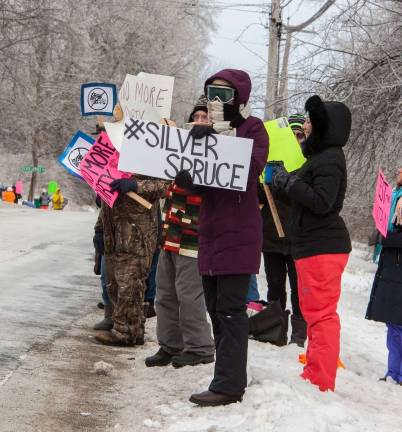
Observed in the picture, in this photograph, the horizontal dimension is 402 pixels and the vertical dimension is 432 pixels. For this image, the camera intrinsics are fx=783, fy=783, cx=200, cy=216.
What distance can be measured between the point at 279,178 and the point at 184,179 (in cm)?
61

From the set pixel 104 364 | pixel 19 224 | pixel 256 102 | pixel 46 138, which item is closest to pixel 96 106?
pixel 104 364

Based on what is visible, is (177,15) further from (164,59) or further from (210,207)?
(210,207)

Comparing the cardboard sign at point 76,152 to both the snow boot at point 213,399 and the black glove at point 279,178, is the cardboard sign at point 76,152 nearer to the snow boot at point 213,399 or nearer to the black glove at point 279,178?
the black glove at point 279,178

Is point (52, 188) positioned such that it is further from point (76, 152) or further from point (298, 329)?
point (298, 329)

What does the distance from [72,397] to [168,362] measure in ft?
3.35

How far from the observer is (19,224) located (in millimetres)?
19250

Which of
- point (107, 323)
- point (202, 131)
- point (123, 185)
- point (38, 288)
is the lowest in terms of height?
point (38, 288)

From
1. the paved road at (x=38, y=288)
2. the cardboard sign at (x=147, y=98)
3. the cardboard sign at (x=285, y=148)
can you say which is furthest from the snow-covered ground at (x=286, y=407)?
the cardboard sign at (x=147, y=98)

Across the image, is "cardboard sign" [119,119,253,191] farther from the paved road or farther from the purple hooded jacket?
the paved road

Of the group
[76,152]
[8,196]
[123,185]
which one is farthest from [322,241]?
[8,196]

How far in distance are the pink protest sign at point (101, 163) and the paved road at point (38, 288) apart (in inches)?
51.8

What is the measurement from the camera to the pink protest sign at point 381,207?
6250 millimetres

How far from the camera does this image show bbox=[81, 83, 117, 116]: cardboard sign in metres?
6.30

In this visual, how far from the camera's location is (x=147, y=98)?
5902mm
